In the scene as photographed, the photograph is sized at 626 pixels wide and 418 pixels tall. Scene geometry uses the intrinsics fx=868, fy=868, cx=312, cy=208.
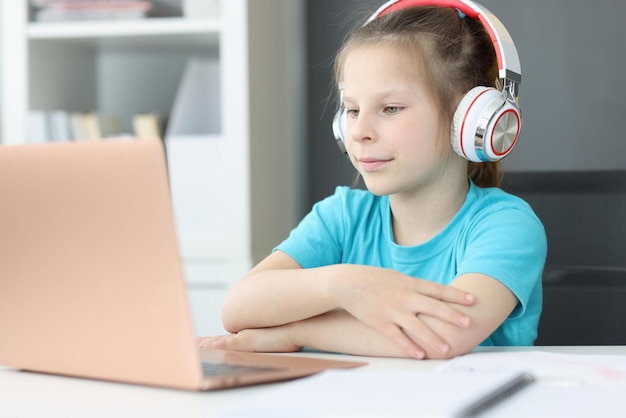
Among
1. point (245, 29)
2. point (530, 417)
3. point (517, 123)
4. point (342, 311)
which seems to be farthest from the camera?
point (245, 29)

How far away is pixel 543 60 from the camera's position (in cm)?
181

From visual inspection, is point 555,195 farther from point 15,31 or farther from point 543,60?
point 15,31

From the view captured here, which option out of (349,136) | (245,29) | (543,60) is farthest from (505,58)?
(245,29)

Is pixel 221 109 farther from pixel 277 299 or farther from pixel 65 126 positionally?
pixel 277 299

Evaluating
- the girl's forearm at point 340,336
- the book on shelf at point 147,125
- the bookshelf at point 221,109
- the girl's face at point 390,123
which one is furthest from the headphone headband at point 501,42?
the book on shelf at point 147,125

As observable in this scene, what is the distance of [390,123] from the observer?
45.5 inches

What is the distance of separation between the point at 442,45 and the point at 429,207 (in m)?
0.23

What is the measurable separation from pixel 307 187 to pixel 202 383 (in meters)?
1.38

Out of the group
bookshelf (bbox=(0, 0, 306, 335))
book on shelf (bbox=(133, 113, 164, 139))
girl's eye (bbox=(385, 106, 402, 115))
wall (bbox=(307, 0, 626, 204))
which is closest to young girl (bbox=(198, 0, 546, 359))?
girl's eye (bbox=(385, 106, 402, 115))

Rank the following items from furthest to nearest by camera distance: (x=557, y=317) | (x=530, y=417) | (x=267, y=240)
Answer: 1. (x=267, y=240)
2. (x=557, y=317)
3. (x=530, y=417)

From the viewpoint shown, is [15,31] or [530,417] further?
[15,31]

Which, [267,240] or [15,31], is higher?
[15,31]

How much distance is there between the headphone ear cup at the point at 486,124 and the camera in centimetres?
107

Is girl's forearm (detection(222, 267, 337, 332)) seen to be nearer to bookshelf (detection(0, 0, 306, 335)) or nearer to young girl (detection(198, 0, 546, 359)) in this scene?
young girl (detection(198, 0, 546, 359))
